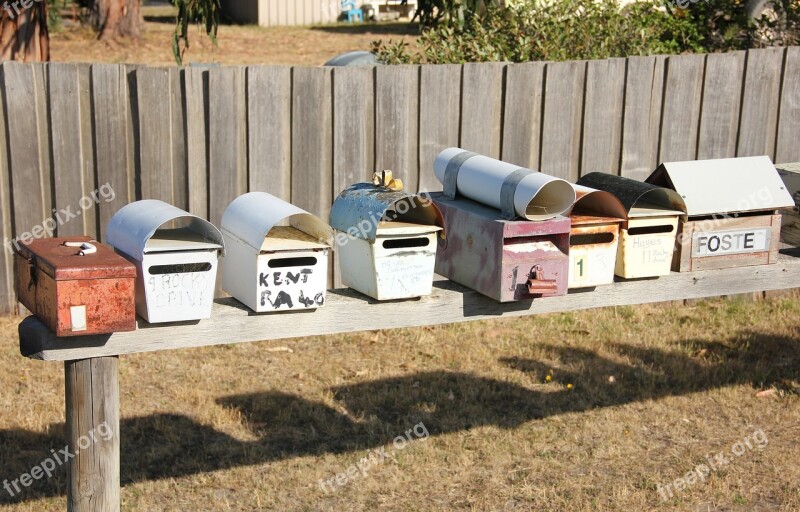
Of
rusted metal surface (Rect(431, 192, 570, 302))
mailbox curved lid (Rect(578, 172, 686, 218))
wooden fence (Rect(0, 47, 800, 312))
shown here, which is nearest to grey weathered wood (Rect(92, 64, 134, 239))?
wooden fence (Rect(0, 47, 800, 312))

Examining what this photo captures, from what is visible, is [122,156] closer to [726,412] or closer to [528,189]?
[528,189]

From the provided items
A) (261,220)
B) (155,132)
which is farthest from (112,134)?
(261,220)

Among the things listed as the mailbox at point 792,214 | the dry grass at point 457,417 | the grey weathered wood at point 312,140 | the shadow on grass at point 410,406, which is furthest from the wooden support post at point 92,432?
the mailbox at point 792,214

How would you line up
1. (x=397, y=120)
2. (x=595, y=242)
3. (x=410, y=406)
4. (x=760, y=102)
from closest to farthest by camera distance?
1. (x=595, y=242)
2. (x=410, y=406)
3. (x=397, y=120)
4. (x=760, y=102)

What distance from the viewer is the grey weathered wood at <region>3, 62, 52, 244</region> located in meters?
5.67

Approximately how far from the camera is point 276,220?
11.0 feet

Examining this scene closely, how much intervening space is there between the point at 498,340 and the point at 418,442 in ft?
4.76

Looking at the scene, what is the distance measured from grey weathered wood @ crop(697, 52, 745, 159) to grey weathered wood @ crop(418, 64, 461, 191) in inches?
70.8

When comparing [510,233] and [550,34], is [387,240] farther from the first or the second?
[550,34]

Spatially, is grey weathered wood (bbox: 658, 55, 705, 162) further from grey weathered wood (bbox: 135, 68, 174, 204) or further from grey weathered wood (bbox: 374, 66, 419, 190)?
grey weathered wood (bbox: 135, 68, 174, 204)

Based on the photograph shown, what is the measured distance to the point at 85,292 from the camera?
3.06 metres

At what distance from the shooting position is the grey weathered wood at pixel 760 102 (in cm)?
694

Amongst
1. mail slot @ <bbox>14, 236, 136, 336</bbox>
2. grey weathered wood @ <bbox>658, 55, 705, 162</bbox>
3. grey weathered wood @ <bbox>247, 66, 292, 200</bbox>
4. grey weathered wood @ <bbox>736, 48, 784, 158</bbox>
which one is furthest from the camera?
grey weathered wood @ <bbox>736, 48, 784, 158</bbox>

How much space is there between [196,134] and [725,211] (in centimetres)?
313
